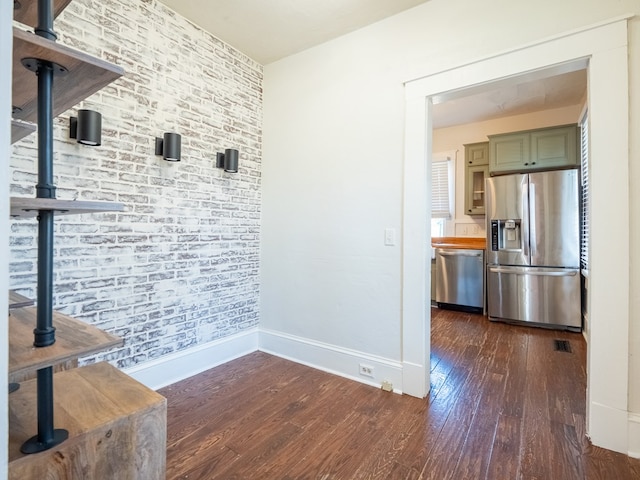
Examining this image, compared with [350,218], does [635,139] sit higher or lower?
higher

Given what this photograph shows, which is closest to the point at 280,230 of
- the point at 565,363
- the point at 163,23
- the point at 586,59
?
the point at 163,23

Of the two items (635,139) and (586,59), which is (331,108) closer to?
(586,59)

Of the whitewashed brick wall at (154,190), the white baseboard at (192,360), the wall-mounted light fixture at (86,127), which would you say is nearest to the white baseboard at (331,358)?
the white baseboard at (192,360)

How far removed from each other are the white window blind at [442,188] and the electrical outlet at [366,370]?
11.4 feet

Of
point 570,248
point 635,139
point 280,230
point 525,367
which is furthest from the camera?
point 570,248

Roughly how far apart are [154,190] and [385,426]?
7.22 feet

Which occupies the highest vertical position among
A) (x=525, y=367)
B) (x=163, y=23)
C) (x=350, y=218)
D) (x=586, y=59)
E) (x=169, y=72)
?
(x=163, y=23)

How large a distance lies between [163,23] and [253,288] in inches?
88.9

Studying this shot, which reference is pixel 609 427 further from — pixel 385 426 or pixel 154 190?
pixel 154 190

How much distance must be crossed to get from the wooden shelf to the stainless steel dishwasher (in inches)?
175

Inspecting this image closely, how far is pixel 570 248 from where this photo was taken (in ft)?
12.3

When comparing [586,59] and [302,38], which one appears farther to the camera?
[302,38]

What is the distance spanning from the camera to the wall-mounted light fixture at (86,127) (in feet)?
6.04

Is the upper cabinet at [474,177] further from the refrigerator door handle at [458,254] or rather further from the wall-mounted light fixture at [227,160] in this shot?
the wall-mounted light fixture at [227,160]
